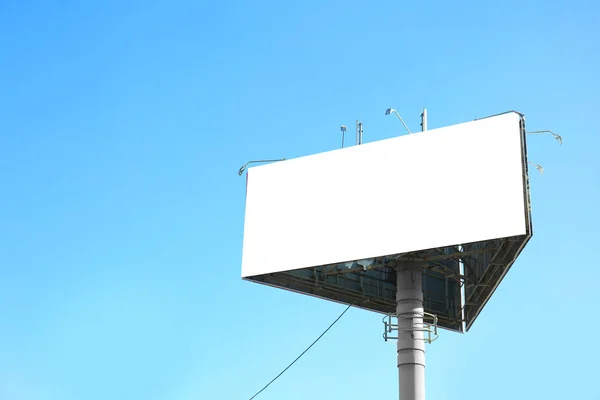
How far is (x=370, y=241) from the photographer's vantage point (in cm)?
3516

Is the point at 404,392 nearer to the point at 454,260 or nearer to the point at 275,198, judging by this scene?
the point at 454,260

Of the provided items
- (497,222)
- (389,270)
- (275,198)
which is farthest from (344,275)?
(497,222)

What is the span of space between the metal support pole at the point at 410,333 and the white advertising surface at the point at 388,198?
1688 mm

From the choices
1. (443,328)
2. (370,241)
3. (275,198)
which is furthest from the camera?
(443,328)

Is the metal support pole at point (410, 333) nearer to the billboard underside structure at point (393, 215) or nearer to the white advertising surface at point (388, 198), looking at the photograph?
the billboard underside structure at point (393, 215)

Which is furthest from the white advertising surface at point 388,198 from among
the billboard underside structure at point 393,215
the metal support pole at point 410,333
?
the metal support pole at point 410,333

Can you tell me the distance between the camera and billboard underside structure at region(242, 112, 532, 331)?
33469 millimetres

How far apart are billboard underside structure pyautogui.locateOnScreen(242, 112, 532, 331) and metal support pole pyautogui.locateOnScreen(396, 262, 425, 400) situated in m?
0.71

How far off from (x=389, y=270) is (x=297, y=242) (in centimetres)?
434

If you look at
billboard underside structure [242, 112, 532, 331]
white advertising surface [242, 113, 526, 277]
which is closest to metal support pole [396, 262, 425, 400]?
billboard underside structure [242, 112, 532, 331]

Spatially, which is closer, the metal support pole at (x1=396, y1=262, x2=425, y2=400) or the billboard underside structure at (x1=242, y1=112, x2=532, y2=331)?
the billboard underside structure at (x1=242, y1=112, x2=532, y2=331)

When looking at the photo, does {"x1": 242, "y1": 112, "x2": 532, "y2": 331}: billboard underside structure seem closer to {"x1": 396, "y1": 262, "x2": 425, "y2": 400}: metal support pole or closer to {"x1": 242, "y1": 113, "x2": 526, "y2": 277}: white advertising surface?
{"x1": 242, "y1": 113, "x2": 526, "y2": 277}: white advertising surface

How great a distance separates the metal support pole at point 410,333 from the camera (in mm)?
34188

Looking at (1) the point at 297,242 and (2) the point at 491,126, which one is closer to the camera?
(2) the point at 491,126
